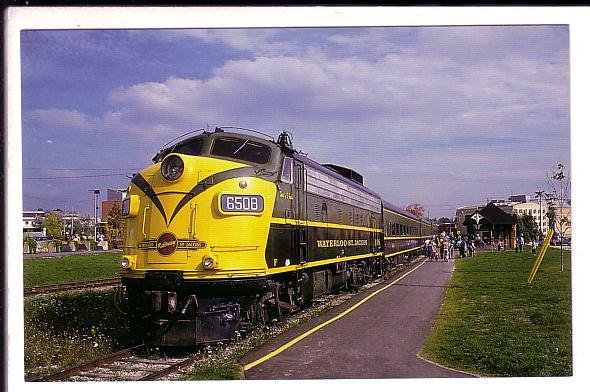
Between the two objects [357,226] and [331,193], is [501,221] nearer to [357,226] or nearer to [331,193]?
[331,193]

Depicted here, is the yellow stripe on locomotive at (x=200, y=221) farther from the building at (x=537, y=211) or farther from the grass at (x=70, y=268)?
the building at (x=537, y=211)

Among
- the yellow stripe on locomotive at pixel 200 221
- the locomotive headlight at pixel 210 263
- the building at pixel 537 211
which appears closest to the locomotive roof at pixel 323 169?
the yellow stripe on locomotive at pixel 200 221

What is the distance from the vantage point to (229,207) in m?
5.13

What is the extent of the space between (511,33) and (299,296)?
131 inches

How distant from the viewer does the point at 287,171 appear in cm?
585

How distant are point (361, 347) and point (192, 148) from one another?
7.30 feet

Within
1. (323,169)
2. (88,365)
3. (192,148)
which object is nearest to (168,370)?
(88,365)

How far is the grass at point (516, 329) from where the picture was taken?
482 centimetres

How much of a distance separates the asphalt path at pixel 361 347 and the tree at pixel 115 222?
62.9 inches

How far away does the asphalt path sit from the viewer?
15.7ft

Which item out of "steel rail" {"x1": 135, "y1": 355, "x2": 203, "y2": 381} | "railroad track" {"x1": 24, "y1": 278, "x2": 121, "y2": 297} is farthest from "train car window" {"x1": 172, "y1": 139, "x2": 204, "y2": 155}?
"steel rail" {"x1": 135, "y1": 355, "x2": 203, "y2": 381}

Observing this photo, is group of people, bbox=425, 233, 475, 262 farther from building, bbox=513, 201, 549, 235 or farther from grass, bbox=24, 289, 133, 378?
grass, bbox=24, 289, 133, 378

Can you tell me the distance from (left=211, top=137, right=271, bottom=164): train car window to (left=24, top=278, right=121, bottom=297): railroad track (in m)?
1.58

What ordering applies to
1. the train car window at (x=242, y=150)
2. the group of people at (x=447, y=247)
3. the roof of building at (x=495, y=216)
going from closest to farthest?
the train car window at (x=242, y=150) < the roof of building at (x=495, y=216) < the group of people at (x=447, y=247)
